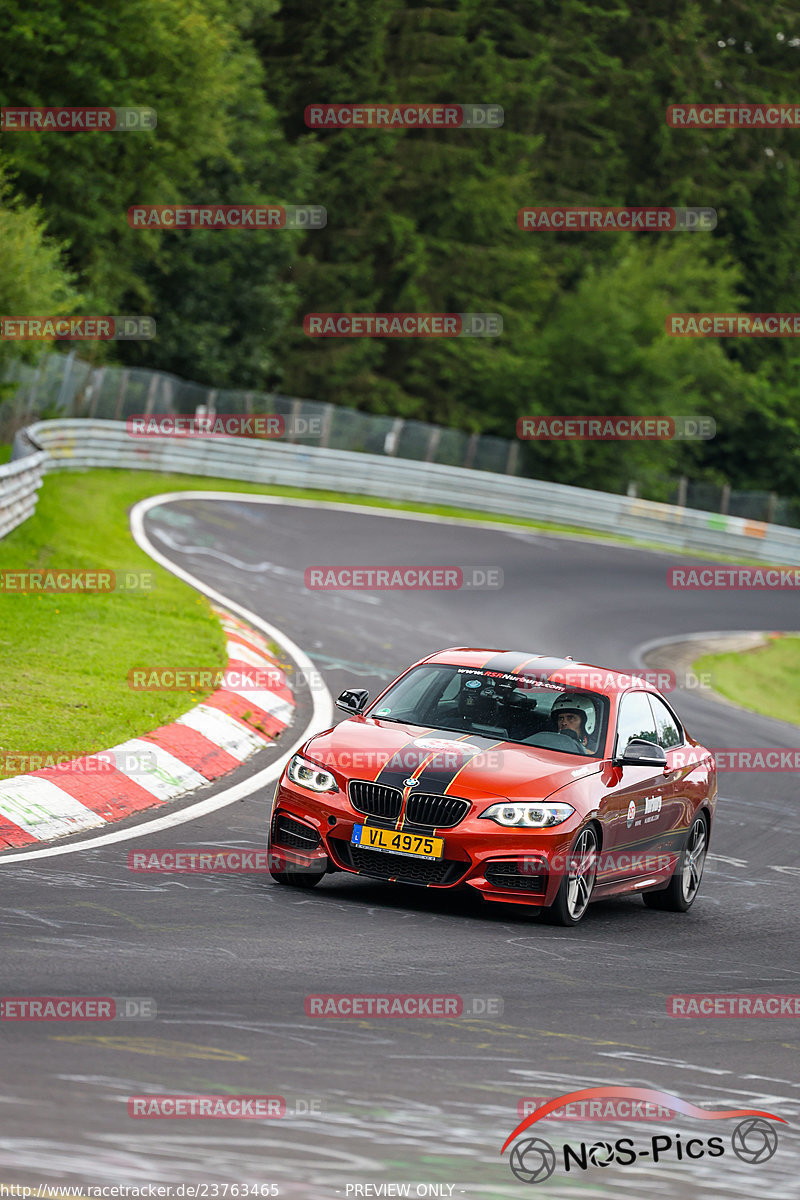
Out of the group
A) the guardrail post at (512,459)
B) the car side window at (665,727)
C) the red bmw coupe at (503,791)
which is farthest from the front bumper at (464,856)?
the guardrail post at (512,459)

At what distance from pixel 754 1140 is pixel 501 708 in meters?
4.59

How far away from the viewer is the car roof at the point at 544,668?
33.8ft

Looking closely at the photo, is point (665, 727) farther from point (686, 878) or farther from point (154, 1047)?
point (154, 1047)

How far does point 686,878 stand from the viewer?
1066cm

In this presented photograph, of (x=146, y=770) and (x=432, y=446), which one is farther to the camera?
(x=432, y=446)

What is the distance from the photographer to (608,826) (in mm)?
9531

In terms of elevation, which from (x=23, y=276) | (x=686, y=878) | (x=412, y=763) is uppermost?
(x=23, y=276)

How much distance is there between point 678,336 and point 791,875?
4805cm

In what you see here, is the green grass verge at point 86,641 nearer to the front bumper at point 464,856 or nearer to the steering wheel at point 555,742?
the front bumper at point 464,856

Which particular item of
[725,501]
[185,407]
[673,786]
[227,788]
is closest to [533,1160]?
[673,786]

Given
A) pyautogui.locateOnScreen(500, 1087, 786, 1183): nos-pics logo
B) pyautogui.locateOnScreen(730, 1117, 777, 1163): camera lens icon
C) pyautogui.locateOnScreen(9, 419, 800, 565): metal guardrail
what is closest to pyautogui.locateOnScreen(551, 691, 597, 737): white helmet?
pyautogui.locateOnScreen(500, 1087, 786, 1183): nos-pics logo

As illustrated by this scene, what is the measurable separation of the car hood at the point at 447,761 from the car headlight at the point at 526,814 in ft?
0.21

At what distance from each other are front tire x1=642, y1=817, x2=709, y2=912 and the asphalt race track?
12 centimetres

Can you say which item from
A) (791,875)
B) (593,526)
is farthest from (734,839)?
(593,526)
